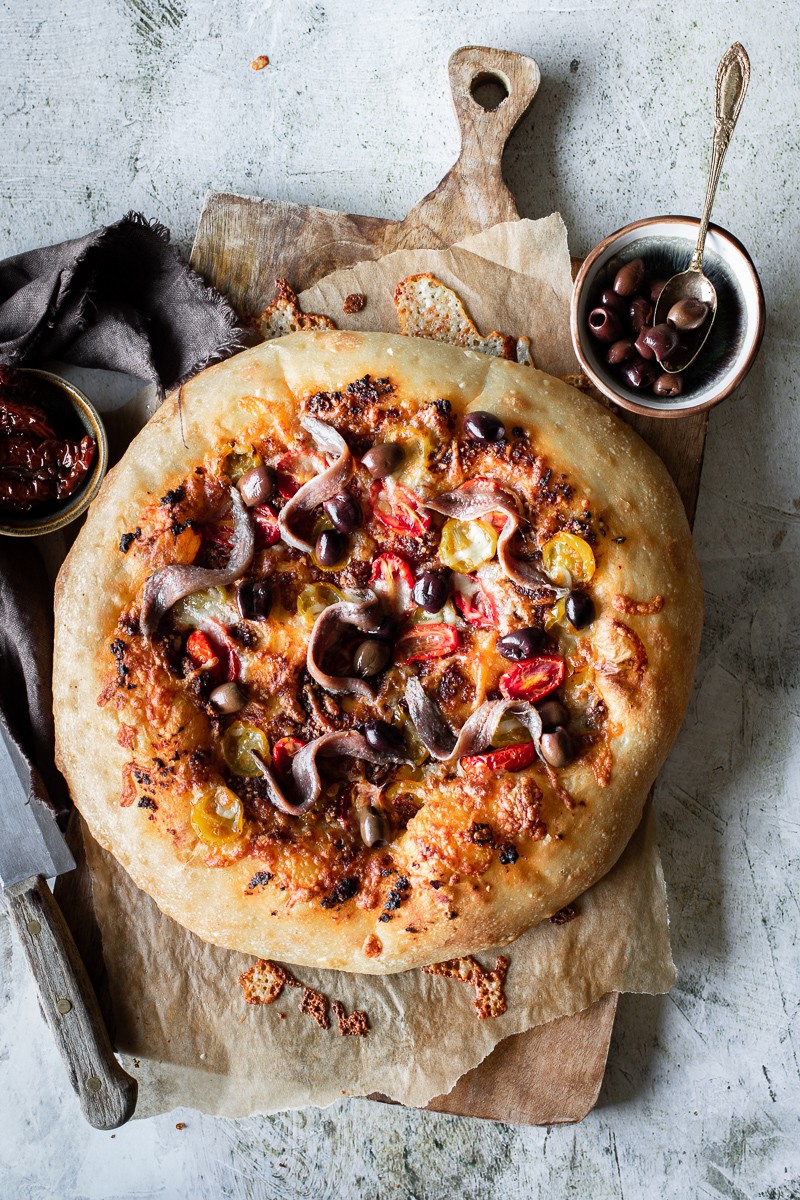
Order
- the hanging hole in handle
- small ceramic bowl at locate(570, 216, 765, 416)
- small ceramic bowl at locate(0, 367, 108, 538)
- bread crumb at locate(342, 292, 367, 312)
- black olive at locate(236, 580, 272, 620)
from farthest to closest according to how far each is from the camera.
→ the hanging hole in handle, bread crumb at locate(342, 292, 367, 312), small ceramic bowl at locate(0, 367, 108, 538), small ceramic bowl at locate(570, 216, 765, 416), black olive at locate(236, 580, 272, 620)

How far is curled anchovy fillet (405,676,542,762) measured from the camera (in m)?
3.77

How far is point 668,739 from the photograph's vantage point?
4.00 m

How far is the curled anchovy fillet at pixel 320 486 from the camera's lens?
3.84m

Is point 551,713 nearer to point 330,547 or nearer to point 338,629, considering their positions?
point 338,629

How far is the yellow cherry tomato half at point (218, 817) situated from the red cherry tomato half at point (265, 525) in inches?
43.1

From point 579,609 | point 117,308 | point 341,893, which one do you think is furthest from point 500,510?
point 117,308

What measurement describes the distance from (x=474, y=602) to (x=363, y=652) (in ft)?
1.76

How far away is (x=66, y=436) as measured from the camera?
14.0ft

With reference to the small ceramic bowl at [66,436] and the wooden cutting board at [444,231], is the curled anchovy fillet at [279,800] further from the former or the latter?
the wooden cutting board at [444,231]

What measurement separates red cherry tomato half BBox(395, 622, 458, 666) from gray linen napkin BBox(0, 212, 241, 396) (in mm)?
1694

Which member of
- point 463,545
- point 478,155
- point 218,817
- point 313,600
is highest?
point 478,155

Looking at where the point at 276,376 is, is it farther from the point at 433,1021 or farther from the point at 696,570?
the point at 433,1021

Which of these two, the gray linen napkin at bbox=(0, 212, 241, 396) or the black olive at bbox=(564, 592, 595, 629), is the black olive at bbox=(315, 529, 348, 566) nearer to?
the black olive at bbox=(564, 592, 595, 629)

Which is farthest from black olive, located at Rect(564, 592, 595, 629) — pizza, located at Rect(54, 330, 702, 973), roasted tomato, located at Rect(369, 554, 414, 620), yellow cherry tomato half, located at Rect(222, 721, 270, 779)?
yellow cherry tomato half, located at Rect(222, 721, 270, 779)
